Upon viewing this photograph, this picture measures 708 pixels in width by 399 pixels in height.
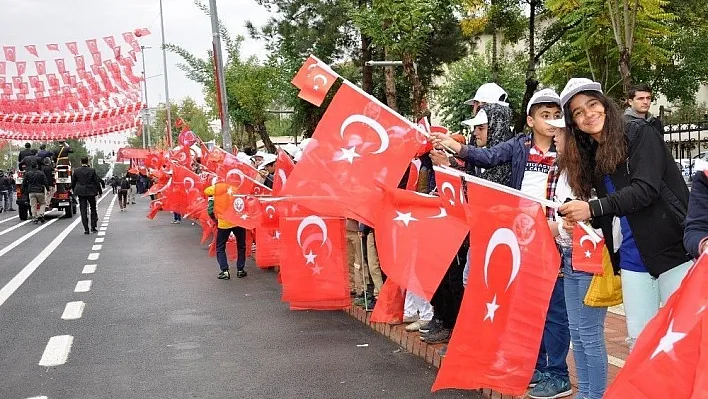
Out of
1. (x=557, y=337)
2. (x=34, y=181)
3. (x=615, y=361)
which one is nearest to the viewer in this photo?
(x=557, y=337)

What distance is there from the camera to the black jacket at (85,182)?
19.9 metres

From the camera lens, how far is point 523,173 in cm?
517

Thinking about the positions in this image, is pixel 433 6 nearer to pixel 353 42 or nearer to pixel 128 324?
pixel 128 324

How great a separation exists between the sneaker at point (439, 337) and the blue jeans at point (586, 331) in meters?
2.08

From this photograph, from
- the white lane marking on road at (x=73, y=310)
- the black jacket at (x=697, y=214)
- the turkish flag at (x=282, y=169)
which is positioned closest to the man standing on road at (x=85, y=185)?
the white lane marking on road at (x=73, y=310)

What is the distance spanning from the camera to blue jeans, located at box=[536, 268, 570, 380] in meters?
5.14

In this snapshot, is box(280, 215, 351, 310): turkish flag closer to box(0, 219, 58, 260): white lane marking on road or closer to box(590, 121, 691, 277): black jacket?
box(590, 121, 691, 277): black jacket

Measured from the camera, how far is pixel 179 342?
24.3 feet

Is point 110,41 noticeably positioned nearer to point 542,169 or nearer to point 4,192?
point 4,192

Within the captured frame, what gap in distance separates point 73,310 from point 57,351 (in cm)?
214

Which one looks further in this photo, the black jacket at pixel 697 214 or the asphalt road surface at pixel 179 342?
the asphalt road surface at pixel 179 342

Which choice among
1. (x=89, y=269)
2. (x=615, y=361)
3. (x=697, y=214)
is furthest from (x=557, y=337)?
(x=89, y=269)

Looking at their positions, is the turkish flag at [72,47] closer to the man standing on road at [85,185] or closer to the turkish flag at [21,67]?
the turkish flag at [21,67]

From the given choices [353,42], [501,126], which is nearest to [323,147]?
[501,126]
